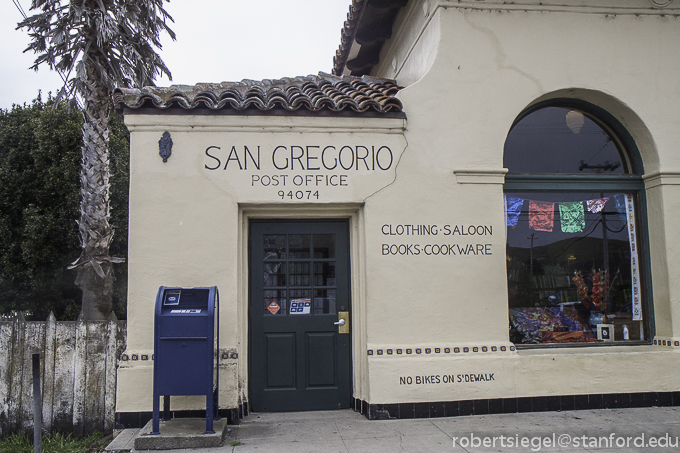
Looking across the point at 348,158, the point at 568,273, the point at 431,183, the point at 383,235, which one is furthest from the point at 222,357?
the point at 568,273

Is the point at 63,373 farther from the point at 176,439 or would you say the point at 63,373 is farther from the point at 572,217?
the point at 572,217

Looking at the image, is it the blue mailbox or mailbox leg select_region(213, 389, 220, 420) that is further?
mailbox leg select_region(213, 389, 220, 420)

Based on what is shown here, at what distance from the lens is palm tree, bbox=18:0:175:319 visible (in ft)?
29.4

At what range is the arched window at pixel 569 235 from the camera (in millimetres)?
6391

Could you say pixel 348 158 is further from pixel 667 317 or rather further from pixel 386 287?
pixel 667 317

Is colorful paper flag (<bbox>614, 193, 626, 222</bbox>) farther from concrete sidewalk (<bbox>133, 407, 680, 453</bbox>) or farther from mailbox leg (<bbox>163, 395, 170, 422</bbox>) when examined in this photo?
mailbox leg (<bbox>163, 395, 170, 422</bbox>)

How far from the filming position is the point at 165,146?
18.8 ft

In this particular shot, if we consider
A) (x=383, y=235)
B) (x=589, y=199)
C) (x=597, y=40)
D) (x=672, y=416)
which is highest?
(x=597, y=40)

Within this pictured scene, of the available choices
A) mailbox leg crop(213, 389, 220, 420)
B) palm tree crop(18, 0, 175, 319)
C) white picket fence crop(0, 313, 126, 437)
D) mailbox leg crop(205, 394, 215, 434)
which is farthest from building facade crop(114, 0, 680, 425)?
palm tree crop(18, 0, 175, 319)

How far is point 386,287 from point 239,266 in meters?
1.71

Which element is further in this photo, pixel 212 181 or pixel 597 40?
pixel 597 40

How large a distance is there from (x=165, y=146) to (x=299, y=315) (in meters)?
2.50

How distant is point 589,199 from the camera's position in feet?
21.8

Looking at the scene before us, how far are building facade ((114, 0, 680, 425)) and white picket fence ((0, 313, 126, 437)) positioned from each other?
0.49 metres
